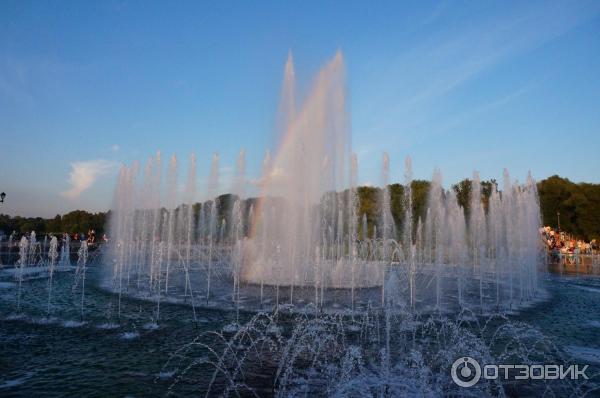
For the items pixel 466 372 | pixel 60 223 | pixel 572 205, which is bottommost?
pixel 466 372

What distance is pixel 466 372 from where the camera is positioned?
340 inches

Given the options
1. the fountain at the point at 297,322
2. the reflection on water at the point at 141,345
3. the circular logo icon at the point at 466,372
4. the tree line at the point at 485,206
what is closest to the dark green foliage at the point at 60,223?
the tree line at the point at 485,206

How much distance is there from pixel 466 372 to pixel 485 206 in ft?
205

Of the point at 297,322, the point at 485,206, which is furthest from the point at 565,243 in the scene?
the point at 297,322

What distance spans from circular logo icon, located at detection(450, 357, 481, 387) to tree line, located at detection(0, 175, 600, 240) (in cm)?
3947

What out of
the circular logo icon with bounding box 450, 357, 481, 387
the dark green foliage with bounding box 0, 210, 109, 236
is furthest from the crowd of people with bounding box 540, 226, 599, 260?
the dark green foliage with bounding box 0, 210, 109, 236

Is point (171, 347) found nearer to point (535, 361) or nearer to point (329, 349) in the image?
point (329, 349)

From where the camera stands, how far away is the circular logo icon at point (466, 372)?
803 centimetres

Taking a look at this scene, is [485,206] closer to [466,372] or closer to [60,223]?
[466,372]

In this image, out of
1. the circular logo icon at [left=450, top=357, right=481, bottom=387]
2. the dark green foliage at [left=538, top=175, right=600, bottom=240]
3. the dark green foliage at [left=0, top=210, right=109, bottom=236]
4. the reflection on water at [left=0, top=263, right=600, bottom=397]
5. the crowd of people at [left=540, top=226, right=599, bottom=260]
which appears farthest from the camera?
the dark green foliage at [left=0, top=210, right=109, bottom=236]

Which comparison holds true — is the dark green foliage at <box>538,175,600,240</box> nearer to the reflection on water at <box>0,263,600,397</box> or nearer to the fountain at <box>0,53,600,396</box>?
the fountain at <box>0,53,600,396</box>

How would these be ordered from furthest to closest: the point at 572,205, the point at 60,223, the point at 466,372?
the point at 60,223
the point at 572,205
the point at 466,372

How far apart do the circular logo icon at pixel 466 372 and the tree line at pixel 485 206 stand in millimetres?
39474

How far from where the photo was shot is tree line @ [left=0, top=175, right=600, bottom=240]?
5800 cm
